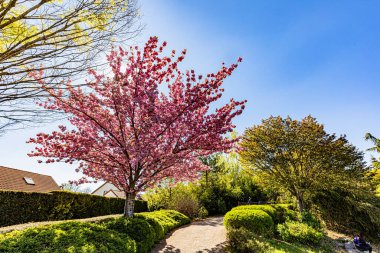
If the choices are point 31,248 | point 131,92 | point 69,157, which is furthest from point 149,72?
point 31,248

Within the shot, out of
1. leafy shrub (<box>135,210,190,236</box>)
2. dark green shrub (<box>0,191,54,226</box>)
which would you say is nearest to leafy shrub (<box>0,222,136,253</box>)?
leafy shrub (<box>135,210,190,236</box>)

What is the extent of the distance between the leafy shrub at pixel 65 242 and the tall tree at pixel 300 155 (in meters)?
10.1

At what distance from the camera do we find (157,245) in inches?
330

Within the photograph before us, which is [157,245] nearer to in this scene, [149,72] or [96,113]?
[96,113]

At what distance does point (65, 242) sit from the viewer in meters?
4.32

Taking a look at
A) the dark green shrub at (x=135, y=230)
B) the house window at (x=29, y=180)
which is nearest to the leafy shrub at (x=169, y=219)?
the dark green shrub at (x=135, y=230)

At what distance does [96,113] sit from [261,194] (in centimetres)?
2154

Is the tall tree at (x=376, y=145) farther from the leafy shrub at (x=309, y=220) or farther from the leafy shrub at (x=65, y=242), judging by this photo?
the leafy shrub at (x=65, y=242)

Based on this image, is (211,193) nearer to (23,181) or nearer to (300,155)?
(300,155)

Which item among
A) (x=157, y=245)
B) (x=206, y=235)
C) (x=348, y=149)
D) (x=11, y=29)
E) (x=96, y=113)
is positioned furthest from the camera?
(x=348, y=149)

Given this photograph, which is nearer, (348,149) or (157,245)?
(157,245)

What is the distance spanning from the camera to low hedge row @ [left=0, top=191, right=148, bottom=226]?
34.4 ft

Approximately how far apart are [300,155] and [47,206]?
14.5 metres

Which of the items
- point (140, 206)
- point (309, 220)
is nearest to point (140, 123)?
point (309, 220)
